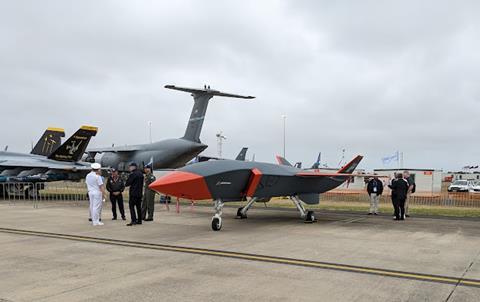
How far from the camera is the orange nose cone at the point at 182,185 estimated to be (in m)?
10.8

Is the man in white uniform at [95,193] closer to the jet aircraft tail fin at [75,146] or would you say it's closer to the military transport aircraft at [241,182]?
the military transport aircraft at [241,182]

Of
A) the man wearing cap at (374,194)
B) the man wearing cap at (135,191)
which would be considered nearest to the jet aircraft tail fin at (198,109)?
the man wearing cap at (374,194)

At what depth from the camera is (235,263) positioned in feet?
23.6

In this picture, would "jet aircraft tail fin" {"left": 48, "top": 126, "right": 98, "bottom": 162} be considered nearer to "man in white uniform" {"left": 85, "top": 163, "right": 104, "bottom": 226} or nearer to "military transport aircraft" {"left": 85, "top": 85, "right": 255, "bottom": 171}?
"military transport aircraft" {"left": 85, "top": 85, "right": 255, "bottom": 171}

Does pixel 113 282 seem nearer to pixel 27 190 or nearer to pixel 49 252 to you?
pixel 49 252

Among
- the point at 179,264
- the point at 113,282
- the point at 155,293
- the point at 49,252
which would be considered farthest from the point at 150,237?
the point at 155,293

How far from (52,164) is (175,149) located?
7386mm

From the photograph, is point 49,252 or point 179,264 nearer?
point 179,264

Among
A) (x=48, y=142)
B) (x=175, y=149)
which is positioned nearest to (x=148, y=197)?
(x=175, y=149)

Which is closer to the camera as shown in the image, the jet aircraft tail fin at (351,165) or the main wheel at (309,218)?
the main wheel at (309,218)

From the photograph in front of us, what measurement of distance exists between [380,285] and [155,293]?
2998 millimetres

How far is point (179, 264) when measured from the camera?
23.3 feet

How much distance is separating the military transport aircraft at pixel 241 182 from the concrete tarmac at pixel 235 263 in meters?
0.99

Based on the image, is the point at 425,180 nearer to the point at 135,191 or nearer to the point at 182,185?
the point at 135,191
